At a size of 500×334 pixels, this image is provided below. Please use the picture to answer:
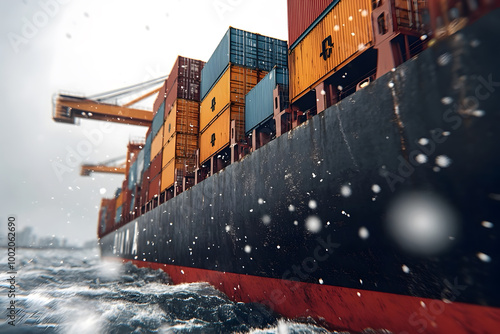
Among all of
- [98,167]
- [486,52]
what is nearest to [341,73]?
[486,52]

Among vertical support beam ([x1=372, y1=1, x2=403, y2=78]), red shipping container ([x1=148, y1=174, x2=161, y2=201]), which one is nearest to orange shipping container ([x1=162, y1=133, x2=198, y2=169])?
red shipping container ([x1=148, y1=174, x2=161, y2=201])

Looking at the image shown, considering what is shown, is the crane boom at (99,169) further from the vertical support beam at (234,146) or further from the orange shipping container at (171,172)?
the vertical support beam at (234,146)

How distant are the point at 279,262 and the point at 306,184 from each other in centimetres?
195

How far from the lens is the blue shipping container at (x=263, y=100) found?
9.07 m

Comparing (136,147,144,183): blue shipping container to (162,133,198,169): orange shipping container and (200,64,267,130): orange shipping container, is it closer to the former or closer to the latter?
(162,133,198,169): orange shipping container

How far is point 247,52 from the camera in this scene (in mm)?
12352

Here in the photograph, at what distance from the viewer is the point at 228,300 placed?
26.1ft

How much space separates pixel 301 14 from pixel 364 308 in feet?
25.0

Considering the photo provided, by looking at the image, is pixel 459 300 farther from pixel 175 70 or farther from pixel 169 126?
pixel 175 70

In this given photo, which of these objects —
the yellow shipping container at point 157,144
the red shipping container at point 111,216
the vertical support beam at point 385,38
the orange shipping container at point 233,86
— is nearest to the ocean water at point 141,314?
the vertical support beam at point 385,38

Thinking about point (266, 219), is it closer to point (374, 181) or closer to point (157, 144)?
point (374, 181)

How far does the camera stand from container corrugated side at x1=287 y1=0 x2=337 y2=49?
7.37 meters

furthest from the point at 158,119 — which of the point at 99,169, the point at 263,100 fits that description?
the point at 99,169

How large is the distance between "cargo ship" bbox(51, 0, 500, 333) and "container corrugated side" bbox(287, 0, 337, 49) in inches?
1.6
